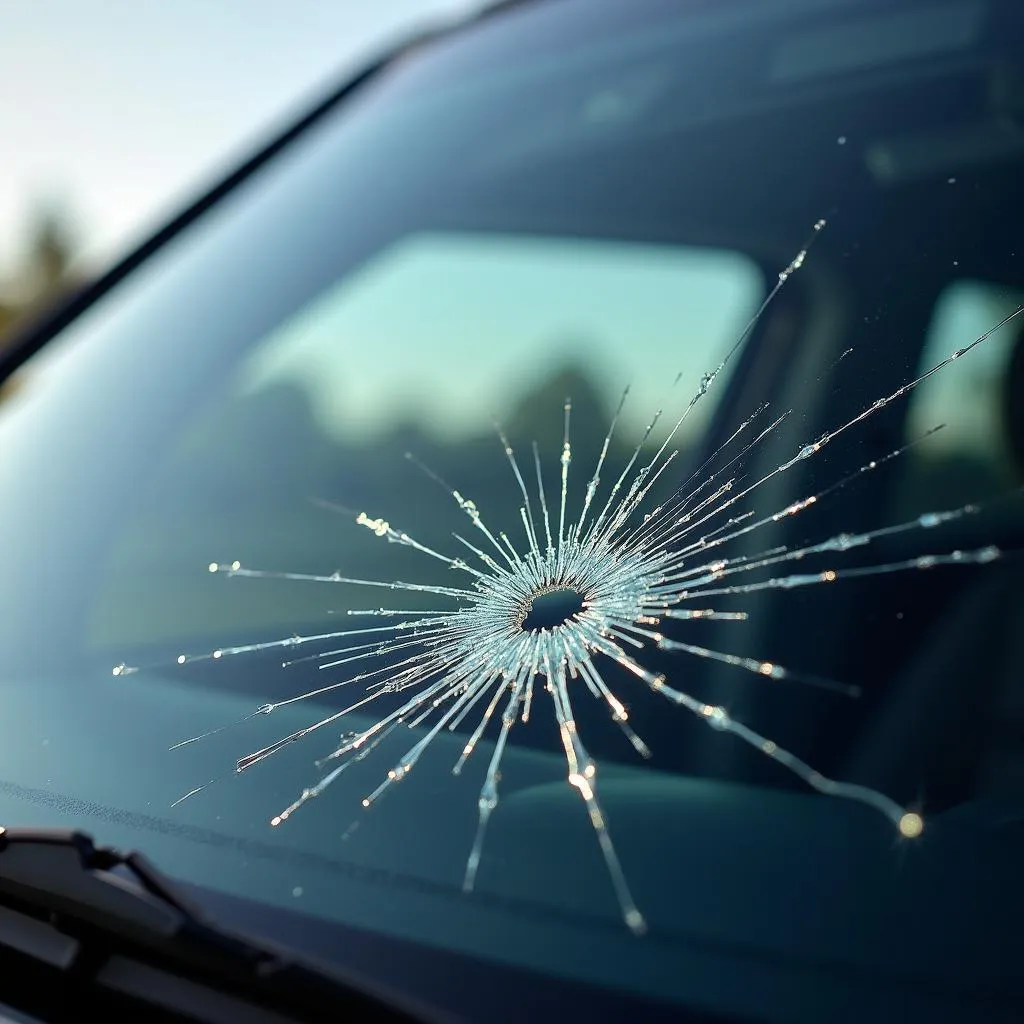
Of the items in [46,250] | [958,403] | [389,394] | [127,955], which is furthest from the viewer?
[46,250]

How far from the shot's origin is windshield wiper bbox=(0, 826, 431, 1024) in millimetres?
825

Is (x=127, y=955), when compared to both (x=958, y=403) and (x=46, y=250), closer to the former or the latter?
(x=958, y=403)

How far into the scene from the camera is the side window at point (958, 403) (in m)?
1.08

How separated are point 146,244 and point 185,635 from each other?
0.75m

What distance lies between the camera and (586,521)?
119cm

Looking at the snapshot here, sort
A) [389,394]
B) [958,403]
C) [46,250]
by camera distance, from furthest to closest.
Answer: [46,250] < [389,394] < [958,403]

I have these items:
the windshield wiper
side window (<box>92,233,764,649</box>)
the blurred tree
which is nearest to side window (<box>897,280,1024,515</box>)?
side window (<box>92,233,764,649</box>)

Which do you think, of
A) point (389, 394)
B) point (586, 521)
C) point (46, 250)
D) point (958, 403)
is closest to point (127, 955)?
point (586, 521)

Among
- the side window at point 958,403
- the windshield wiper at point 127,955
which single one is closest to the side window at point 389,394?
the side window at point 958,403

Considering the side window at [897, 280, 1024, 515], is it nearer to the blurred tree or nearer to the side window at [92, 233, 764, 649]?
the side window at [92, 233, 764, 649]

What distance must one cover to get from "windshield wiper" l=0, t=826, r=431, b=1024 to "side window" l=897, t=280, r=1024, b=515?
612mm

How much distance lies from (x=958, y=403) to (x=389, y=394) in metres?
1.05

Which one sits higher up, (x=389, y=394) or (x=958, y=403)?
(x=389, y=394)

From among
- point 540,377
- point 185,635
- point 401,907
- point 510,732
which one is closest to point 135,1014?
point 401,907
